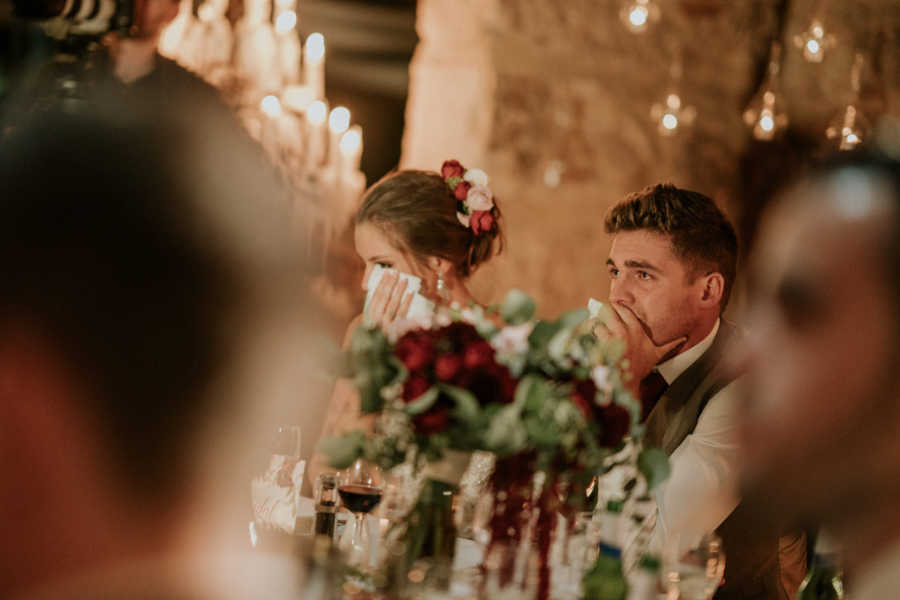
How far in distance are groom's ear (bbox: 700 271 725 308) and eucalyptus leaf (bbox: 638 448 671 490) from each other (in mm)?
1216

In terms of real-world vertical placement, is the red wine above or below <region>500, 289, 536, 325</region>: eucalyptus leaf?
below

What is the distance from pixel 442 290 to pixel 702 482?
997mm

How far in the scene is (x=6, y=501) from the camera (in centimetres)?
101

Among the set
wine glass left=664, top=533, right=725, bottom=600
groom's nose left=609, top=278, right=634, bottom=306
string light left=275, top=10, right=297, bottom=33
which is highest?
string light left=275, top=10, right=297, bottom=33

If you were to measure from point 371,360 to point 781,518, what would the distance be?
0.59 metres

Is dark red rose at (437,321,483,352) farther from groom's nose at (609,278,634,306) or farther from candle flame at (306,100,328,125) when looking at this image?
candle flame at (306,100,328,125)

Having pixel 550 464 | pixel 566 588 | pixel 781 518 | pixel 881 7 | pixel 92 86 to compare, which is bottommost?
pixel 566 588

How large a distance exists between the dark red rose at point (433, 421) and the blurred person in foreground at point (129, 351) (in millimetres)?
217

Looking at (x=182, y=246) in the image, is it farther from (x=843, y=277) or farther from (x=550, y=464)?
(x=843, y=277)

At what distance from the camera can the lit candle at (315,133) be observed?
3207 millimetres

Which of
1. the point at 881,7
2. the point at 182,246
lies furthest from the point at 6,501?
the point at 881,7

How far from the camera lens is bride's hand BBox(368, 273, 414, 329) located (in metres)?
2.59

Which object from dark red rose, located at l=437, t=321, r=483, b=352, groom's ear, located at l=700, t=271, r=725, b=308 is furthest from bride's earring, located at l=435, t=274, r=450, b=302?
dark red rose, located at l=437, t=321, r=483, b=352

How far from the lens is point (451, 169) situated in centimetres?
281
